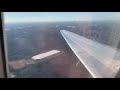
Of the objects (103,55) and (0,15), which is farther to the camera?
(103,55)

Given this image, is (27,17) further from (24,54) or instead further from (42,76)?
(42,76)

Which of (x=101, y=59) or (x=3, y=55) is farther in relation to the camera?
(x=101, y=59)

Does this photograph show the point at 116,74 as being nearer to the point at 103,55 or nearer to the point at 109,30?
the point at 103,55

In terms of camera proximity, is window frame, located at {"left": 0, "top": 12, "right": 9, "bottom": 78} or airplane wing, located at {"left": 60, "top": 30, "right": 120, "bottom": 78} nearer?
window frame, located at {"left": 0, "top": 12, "right": 9, "bottom": 78}

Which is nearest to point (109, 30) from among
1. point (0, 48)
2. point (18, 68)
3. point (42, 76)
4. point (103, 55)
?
point (103, 55)

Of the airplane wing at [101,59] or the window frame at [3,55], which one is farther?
the airplane wing at [101,59]

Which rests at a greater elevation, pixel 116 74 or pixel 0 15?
pixel 0 15
